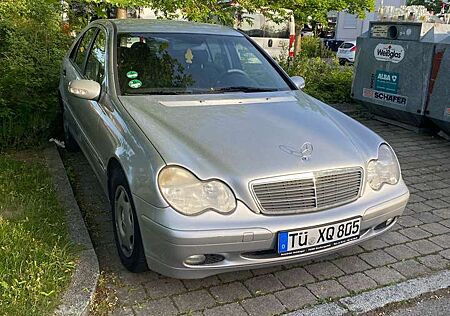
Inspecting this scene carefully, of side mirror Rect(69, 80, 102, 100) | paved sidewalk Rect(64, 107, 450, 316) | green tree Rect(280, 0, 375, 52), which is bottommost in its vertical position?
paved sidewalk Rect(64, 107, 450, 316)

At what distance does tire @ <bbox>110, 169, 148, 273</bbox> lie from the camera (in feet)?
9.18

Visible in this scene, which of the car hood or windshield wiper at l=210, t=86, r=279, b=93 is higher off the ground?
windshield wiper at l=210, t=86, r=279, b=93

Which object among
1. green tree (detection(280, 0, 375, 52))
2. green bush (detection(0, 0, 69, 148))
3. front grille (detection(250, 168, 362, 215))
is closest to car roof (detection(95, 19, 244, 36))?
green bush (detection(0, 0, 69, 148))

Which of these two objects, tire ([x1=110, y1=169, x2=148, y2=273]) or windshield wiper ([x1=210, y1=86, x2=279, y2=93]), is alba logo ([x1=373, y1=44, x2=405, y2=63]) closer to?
windshield wiper ([x1=210, y1=86, x2=279, y2=93])

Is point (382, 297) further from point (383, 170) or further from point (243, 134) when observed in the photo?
point (243, 134)

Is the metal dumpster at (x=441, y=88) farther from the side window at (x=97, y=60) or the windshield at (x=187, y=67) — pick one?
the side window at (x=97, y=60)

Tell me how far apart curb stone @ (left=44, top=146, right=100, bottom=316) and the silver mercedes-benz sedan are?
0.23 meters

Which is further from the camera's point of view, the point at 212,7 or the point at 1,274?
the point at 212,7

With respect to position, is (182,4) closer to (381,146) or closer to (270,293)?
(381,146)

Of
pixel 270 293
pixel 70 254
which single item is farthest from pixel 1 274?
pixel 270 293

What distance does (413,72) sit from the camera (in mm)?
6453

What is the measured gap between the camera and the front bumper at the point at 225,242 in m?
2.45

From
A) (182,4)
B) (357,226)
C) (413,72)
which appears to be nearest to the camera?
(357,226)

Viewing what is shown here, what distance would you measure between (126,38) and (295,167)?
6.57 ft
